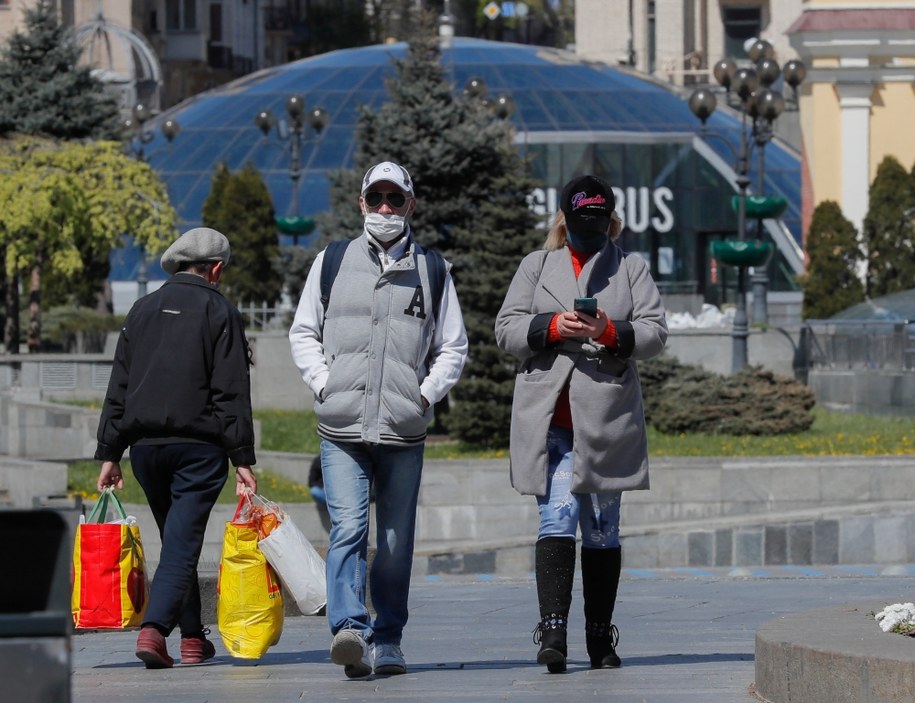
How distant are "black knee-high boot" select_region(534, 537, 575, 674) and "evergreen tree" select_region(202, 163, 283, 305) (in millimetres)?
32212

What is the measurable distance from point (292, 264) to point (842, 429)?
9763 millimetres

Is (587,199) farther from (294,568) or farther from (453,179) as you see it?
(453,179)

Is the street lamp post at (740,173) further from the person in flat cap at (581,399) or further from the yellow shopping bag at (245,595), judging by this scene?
the yellow shopping bag at (245,595)

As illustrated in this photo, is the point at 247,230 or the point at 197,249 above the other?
the point at 247,230

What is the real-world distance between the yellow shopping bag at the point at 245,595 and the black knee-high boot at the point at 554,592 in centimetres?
84

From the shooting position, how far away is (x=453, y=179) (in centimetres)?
2411

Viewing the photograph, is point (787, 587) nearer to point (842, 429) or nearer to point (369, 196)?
point (369, 196)

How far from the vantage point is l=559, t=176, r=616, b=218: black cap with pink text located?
618 cm

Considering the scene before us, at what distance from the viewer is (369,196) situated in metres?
6.16

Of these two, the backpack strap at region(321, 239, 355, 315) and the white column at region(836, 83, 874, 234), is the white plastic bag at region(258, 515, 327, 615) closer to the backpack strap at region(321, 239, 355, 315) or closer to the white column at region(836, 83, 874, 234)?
the backpack strap at region(321, 239, 355, 315)

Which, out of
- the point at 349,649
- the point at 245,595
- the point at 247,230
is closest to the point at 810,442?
the point at 245,595

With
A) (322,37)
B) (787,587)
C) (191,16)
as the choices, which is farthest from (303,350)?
(322,37)

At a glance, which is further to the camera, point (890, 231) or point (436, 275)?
point (890, 231)

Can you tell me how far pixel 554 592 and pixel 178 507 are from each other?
3.85 ft
